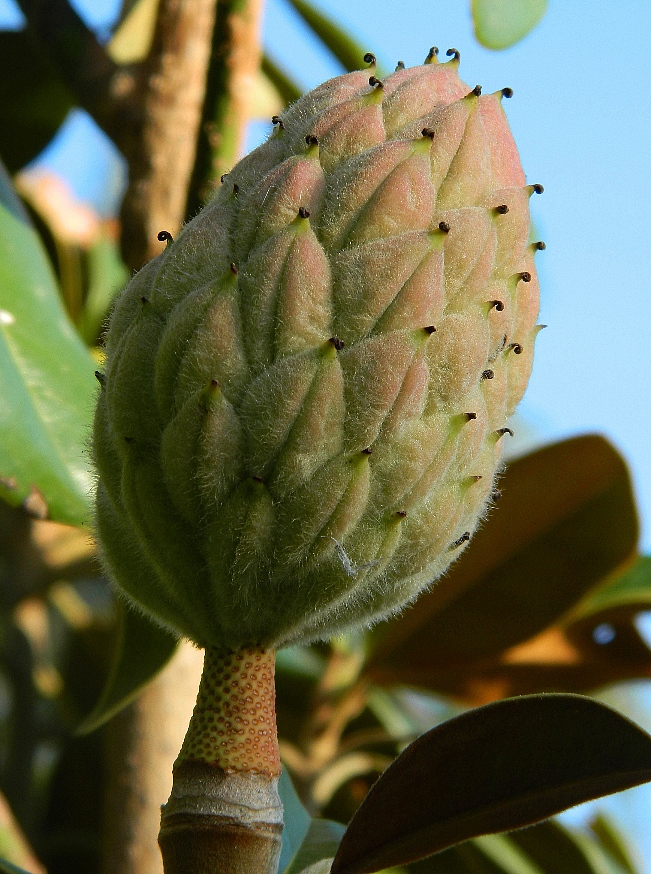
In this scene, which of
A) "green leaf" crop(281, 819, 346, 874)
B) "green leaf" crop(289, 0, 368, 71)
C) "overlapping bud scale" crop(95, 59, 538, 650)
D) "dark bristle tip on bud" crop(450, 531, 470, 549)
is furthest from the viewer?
"green leaf" crop(289, 0, 368, 71)

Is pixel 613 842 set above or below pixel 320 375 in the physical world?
below

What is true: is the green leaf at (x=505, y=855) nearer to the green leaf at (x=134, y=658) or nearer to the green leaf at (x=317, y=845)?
the green leaf at (x=317, y=845)

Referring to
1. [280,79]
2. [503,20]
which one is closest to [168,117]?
[280,79]

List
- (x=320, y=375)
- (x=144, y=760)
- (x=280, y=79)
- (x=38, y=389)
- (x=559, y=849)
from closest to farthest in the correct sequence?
(x=320, y=375), (x=38, y=389), (x=144, y=760), (x=559, y=849), (x=280, y=79)

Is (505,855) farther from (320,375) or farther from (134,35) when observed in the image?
(134,35)

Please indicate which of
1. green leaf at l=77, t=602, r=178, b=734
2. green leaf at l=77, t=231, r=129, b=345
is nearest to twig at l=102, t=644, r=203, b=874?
green leaf at l=77, t=602, r=178, b=734

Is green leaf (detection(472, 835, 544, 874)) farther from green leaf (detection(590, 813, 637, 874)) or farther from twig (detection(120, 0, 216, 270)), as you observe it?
twig (detection(120, 0, 216, 270))
